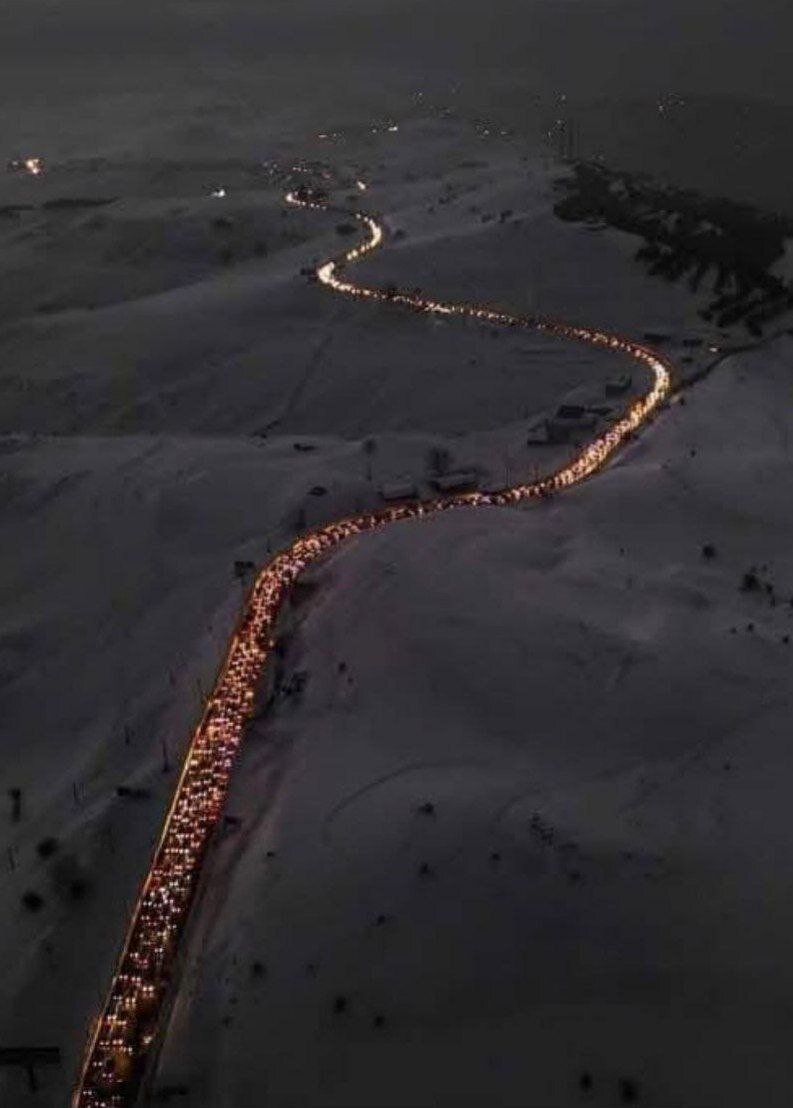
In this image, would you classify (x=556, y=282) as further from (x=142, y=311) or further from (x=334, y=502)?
(x=334, y=502)

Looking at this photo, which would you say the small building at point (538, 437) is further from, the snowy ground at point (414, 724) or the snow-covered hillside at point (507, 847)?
the snow-covered hillside at point (507, 847)

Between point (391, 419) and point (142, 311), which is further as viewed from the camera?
point (142, 311)

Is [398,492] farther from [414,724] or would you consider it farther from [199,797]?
[199,797]

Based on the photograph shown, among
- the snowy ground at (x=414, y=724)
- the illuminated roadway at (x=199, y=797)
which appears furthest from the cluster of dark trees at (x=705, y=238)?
the illuminated roadway at (x=199, y=797)

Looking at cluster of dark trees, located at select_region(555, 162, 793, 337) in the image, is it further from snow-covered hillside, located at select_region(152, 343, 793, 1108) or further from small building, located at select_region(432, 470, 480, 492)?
snow-covered hillside, located at select_region(152, 343, 793, 1108)

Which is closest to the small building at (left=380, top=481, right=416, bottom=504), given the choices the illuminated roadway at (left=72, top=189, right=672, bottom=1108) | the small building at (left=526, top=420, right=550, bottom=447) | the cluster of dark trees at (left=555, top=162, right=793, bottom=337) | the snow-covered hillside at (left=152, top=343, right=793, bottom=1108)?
the illuminated roadway at (left=72, top=189, right=672, bottom=1108)

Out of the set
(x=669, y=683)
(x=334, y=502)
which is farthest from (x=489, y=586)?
(x=334, y=502)
